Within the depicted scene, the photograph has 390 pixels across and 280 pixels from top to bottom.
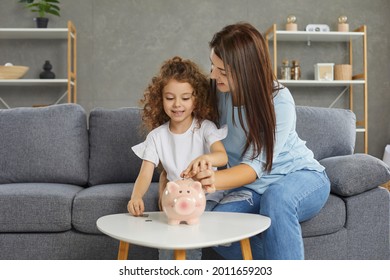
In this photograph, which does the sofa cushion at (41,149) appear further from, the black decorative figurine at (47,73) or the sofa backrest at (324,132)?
the black decorative figurine at (47,73)

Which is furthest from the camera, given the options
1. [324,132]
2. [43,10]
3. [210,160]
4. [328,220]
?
[43,10]

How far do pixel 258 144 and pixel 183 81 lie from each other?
1.02ft

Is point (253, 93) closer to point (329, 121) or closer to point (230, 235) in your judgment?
point (230, 235)

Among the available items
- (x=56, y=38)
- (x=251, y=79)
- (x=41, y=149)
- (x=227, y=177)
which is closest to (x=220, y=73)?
(x=251, y=79)

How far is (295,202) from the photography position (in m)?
1.43

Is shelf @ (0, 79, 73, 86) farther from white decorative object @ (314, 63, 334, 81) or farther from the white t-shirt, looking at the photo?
the white t-shirt

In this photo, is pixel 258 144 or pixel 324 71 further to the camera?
pixel 324 71

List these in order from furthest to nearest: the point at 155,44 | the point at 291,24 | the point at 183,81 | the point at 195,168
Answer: the point at 155,44 → the point at 291,24 → the point at 183,81 → the point at 195,168

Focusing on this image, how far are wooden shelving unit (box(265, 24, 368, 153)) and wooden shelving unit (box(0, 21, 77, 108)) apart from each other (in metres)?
1.60

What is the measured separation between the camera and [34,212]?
6.22ft

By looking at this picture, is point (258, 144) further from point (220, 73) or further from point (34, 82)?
point (34, 82)

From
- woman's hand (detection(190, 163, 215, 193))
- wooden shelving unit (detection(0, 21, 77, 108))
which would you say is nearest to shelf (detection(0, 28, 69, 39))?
wooden shelving unit (detection(0, 21, 77, 108))

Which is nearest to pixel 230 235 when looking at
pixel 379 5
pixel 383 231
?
pixel 383 231
